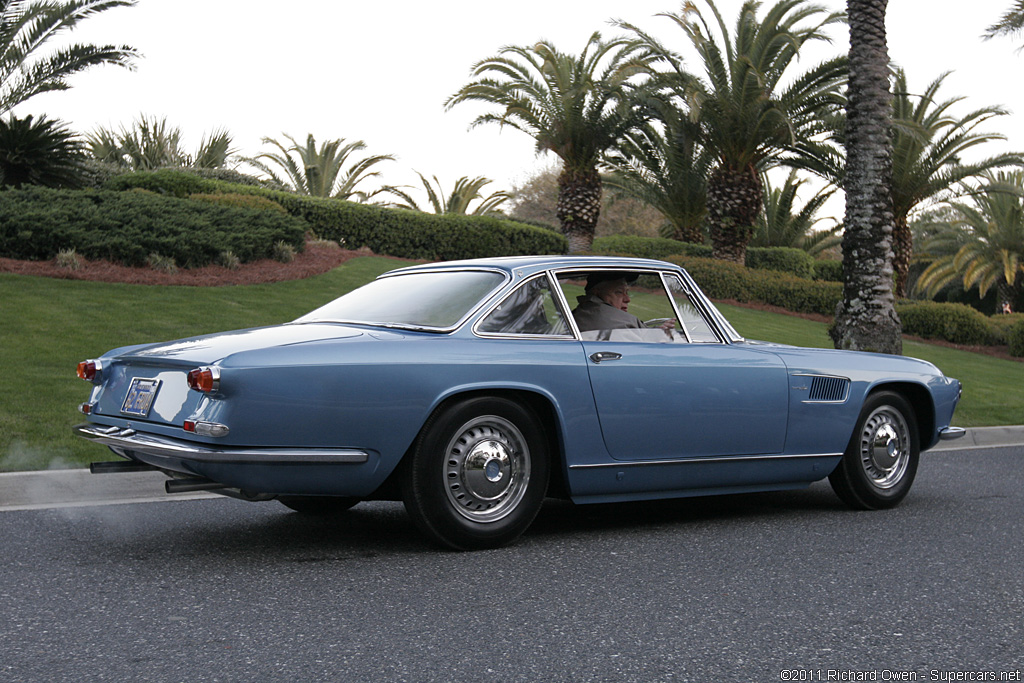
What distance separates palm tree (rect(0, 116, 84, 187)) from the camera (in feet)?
59.7

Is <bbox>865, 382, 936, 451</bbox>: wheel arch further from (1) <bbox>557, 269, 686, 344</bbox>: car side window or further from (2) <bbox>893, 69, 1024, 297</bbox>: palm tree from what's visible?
(2) <bbox>893, 69, 1024, 297</bbox>: palm tree

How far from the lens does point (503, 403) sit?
16.1 ft

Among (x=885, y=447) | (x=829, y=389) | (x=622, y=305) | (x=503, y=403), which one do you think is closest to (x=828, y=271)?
(x=885, y=447)

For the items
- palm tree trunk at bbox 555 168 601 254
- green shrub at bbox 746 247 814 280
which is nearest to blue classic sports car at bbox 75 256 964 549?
palm tree trunk at bbox 555 168 601 254

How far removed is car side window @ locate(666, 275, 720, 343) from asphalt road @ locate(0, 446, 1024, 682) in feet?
3.55

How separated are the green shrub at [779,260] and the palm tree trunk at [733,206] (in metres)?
3.34

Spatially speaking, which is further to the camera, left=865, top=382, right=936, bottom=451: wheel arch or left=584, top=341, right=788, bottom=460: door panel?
left=865, top=382, right=936, bottom=451: wheel arch

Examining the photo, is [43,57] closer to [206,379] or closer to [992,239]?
[206,379]

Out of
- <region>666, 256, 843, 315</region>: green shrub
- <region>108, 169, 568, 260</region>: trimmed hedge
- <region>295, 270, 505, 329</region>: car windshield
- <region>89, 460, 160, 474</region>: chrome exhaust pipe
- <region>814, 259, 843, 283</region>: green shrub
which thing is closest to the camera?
<region>89, 460, 160, 474</region>: chrome exhaust pipe

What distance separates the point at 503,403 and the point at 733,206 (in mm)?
21563

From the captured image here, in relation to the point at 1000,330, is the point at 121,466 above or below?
below

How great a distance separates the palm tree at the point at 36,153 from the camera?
18.2 meters

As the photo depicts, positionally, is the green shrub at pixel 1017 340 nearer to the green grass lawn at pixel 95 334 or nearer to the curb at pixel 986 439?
the green grass lawn at pixel 95 334

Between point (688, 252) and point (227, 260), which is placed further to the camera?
point (688, 252)
